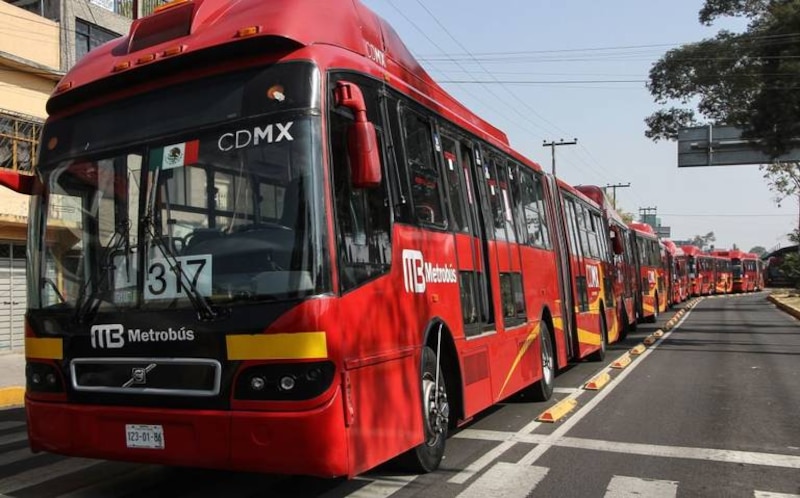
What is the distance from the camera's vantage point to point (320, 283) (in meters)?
4.18

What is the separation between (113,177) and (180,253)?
0.85 meters

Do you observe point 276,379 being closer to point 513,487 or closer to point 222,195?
point 222,195

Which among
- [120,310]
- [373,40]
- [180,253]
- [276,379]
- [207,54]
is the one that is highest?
[373,40]

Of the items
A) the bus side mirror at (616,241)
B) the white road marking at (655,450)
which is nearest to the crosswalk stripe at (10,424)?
the white road marking at (655,450)

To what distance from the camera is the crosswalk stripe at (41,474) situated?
18.4ft

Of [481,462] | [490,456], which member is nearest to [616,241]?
[490,456]

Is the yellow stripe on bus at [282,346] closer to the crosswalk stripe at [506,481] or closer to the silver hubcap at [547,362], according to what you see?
the crosswalk stripe at [506,481]

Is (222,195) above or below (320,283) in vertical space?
above

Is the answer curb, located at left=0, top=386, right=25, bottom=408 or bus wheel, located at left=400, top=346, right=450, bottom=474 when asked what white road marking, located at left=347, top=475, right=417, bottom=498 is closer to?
bus wheel, located at left=400, top=346, right=450, bottom=474

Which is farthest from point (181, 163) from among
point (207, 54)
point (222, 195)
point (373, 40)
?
point (373, 40)

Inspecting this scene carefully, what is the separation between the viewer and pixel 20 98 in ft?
54.7

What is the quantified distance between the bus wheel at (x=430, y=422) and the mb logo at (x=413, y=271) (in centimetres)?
51

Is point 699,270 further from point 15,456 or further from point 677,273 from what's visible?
point 15,456

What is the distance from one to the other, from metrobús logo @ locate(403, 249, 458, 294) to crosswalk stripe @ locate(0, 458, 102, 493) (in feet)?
11.3
